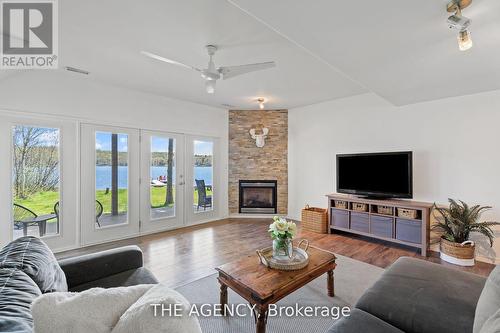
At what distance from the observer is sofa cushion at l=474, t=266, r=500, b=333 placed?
A: 42.7 inches

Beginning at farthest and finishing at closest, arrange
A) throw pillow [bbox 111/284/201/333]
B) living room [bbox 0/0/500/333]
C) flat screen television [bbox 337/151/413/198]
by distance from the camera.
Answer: flat screen television [bbox 337/151/413/198] < living room [bbox 0/0/500/333] < throw pillow [bbox 111/284/201/333]

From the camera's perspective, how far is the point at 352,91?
412 cm

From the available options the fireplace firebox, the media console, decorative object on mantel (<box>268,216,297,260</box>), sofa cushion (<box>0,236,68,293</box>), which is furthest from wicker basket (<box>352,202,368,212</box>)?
sofa cushion (<box>0,236,68,293</box>)

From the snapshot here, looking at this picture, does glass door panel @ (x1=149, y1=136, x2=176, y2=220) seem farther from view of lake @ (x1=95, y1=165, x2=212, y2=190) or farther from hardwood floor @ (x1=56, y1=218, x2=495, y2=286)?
hardwood floor @ (x1=56, y1=218, x2=495, y2=286)

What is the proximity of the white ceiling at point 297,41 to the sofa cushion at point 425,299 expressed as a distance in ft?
6.02

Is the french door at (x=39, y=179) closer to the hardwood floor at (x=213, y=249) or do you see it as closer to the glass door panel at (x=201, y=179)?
the hardwood floor at (x=213, y=249)

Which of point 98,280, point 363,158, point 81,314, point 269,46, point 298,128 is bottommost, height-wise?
point 98,280

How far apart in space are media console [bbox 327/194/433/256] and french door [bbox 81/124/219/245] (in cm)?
273

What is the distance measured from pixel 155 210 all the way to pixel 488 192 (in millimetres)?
5205

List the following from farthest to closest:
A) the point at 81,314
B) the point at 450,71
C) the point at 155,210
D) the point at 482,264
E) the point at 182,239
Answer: the point at 155,210 < the point at 182,239 < the point at 482,264 < the point at 450,71 < the point at 81,314

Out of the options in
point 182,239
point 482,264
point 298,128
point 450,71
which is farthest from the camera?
point 298,128

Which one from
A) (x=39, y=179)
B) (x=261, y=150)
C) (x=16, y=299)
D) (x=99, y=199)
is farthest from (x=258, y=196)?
(x=16, y=299)

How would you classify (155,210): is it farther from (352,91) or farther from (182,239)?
(352,91)

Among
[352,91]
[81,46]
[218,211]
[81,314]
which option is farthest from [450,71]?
[218,211]
